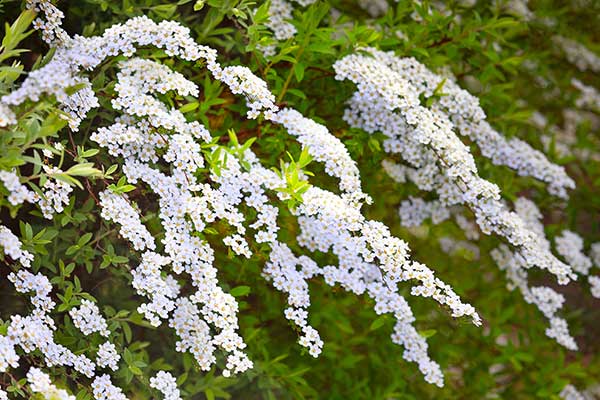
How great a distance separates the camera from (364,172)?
2.98 meters

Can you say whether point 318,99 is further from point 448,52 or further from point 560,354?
point 560,354

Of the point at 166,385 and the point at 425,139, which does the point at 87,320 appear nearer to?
the point at 166,385

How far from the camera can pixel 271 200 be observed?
2434 mm

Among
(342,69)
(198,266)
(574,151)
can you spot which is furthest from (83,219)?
(574,151)

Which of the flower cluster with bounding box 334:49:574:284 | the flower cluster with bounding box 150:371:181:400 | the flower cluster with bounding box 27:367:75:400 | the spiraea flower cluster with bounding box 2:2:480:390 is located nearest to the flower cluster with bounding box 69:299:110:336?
the spiraea flower cluster with bounding box 2:2:480:390

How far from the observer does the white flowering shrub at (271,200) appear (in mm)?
2111

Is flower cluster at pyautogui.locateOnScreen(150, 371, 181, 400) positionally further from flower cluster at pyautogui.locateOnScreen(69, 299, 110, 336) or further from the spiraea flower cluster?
flower cluster at pyautogui.locateOnScreen(69, 299, 110, 336)

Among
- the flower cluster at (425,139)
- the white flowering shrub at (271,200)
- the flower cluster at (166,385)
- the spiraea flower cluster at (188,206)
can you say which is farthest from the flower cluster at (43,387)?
the flower cluster at (425,139)

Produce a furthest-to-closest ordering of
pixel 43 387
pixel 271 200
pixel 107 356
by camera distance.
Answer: pixel 271 200
pixel 107 356
pixel 43 387

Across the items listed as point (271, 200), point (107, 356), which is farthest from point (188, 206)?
point (107, 356)

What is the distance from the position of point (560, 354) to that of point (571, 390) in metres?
0.21

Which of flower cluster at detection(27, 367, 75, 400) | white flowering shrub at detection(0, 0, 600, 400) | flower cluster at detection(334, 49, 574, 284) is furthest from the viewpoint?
flower cluster at detection(334, 49, 574, 284)

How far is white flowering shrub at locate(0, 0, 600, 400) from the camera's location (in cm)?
211

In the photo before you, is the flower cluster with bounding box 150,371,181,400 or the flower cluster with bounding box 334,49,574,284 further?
the flower cluster with bounding box 334,49,574,284
